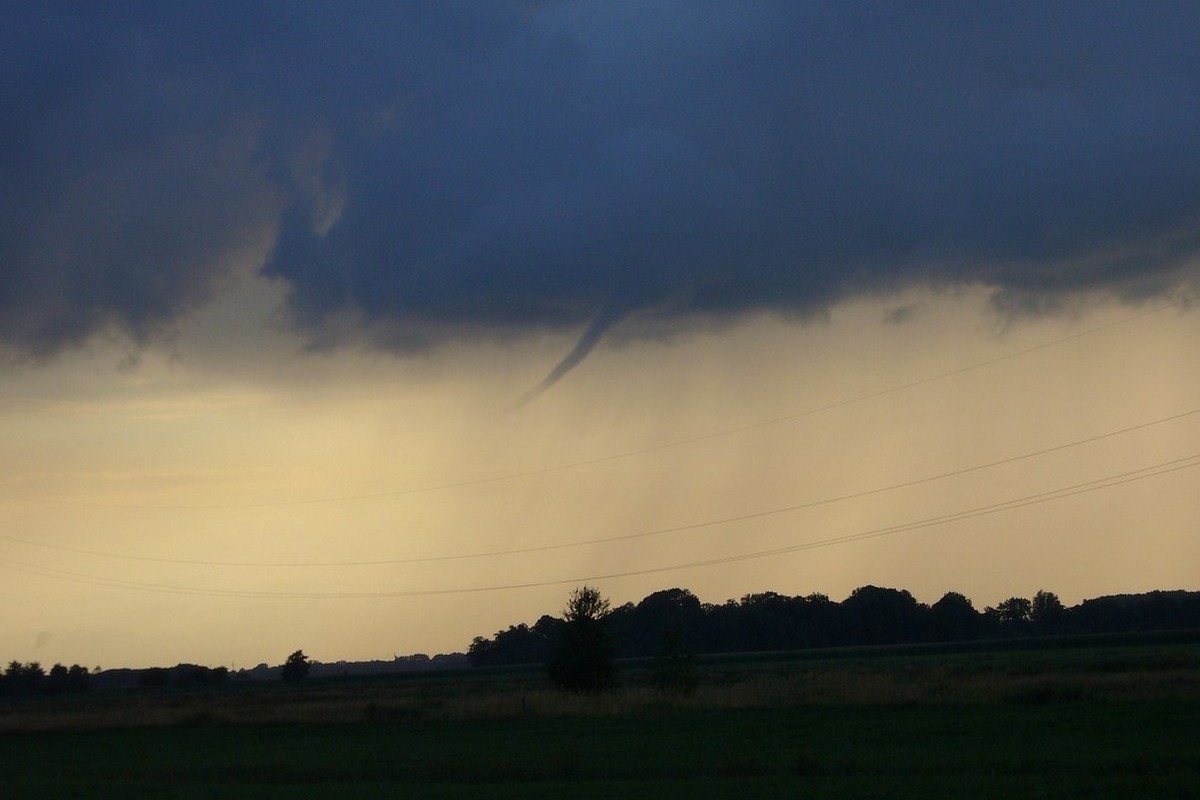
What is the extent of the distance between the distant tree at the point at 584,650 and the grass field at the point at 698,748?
721 centimetres

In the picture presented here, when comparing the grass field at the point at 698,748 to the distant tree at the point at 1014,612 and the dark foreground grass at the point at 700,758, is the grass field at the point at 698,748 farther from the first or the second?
the distant tree at the point at 1014,612

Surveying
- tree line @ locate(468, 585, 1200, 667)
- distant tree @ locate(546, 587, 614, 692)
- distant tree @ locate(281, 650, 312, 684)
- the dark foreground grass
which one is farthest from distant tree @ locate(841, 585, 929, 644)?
the dark foreground grass

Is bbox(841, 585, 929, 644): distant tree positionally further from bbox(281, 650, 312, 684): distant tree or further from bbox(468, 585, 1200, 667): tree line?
bbox(281, 650, 312, 684): distant tree

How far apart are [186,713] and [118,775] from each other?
3106 centimetres

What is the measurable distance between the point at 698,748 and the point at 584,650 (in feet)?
102

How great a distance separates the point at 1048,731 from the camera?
30703 millimetres

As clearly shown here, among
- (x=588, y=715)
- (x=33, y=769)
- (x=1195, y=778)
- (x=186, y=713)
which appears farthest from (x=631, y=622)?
(x=1195, y=778)

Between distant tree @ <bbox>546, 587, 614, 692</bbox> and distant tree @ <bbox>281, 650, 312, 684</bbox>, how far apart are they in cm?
7102

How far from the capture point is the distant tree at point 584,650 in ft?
204

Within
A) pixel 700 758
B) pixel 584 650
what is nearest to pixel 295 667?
pixel 584 650

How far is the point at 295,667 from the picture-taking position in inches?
5054

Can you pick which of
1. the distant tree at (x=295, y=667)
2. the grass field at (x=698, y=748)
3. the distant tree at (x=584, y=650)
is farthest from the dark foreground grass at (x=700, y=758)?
the distant tree at (x=295, y=667)

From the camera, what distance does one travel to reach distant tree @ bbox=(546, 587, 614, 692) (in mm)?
62278

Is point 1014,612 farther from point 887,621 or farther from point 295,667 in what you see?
point 295,667
